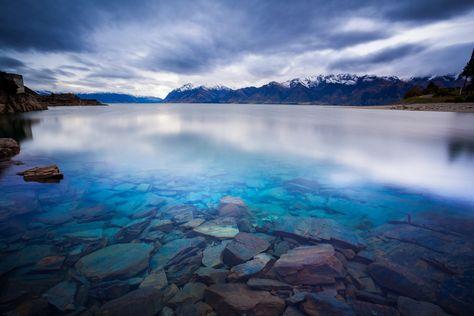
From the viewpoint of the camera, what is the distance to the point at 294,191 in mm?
11336

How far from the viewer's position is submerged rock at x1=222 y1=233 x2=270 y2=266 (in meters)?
6.12

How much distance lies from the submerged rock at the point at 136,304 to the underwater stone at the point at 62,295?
2.37 ft

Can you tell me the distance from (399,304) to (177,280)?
4.58 m

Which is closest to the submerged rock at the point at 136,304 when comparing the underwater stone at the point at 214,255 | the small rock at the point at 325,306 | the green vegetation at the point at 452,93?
the underwater stone at the point at 214,255

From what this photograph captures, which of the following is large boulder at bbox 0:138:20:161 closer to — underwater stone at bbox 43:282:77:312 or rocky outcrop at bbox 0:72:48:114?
underwater stone at bbox 43:282:77:312

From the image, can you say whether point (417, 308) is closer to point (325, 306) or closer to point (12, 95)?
point (325, 306)

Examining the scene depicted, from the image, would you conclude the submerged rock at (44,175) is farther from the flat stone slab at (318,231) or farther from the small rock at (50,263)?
the flat stone slab at (318,231)

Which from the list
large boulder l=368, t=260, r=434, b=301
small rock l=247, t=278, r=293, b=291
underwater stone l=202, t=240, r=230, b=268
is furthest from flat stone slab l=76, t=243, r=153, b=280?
large boulder l=368, t=260, r=434, b=301

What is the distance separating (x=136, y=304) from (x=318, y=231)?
209 inches

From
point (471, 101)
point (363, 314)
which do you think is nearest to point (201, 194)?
point (363, 314)

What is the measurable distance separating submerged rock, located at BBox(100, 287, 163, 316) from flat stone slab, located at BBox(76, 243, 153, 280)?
82 centimetres

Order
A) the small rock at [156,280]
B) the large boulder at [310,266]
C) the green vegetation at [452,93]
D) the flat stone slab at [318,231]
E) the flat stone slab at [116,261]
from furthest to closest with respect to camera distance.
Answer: the green vegetation at [452,93] < the flat stone slab at [318,231] < the flat stone slab at [116,261] < the large boulder at [310,266] < the small rock at [156,280]

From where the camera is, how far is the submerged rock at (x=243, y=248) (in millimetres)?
6117

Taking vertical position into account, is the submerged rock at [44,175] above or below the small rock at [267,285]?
above
